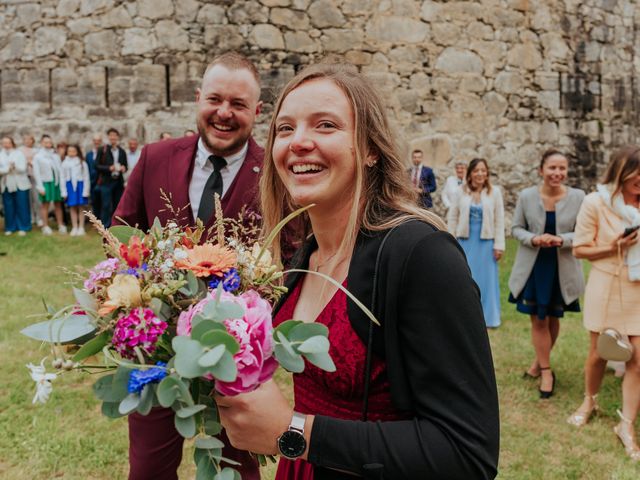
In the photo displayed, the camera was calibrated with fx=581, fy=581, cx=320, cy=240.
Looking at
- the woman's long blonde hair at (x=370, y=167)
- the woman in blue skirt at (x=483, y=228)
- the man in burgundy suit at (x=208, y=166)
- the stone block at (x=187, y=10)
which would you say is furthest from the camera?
the stone block at (x=187, y=10)

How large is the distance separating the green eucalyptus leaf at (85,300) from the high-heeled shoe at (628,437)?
369cm

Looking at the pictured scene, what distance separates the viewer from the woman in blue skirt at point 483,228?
6500 mm

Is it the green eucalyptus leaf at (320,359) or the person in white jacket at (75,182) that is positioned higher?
the green eucalyptus leaf at (320,359)

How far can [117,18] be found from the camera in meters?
10.9

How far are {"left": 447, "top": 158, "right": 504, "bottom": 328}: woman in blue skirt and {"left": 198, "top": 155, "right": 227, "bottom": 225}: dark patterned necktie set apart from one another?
4192 millimetres

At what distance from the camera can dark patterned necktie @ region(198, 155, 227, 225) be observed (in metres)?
2.83

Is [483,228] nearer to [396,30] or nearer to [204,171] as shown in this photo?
[204,171]

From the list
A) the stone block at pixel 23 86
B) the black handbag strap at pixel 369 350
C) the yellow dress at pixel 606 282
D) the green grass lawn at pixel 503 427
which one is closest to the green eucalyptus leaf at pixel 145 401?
the black handbag strap at pixel 369 350

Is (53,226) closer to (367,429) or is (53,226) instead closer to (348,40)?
(348,40)

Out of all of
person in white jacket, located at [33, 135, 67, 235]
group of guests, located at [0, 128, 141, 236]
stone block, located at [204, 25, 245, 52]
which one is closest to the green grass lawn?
group of guests, located at [0, 128, 141, 236]

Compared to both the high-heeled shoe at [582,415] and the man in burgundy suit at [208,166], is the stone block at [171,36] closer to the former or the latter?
the man in burgundy suit at [208,166]

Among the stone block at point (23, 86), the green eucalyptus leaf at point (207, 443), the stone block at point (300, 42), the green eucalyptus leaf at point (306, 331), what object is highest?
the stone block at point (300, 42)

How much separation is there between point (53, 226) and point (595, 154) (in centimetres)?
1165

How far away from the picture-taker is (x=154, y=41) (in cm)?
1094
